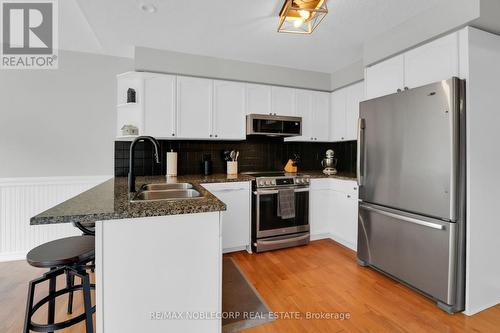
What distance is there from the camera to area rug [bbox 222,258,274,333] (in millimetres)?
1721

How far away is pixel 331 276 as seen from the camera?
239cm

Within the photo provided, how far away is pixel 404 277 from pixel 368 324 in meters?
0.68

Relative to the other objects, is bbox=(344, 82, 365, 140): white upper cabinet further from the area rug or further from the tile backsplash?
the area rug

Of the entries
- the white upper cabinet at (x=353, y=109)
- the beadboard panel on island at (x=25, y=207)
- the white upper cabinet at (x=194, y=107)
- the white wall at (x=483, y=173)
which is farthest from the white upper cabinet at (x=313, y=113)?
the beadboard panel on island at (x=25, y=207)

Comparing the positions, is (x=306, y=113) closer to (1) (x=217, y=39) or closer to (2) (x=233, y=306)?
(1) (x=217, y=39)

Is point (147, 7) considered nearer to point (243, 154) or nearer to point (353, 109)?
point (243, 154)

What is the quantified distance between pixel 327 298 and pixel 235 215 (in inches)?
51.8

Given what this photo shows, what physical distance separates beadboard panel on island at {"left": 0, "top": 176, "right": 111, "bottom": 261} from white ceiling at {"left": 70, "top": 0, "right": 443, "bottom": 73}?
1756mm

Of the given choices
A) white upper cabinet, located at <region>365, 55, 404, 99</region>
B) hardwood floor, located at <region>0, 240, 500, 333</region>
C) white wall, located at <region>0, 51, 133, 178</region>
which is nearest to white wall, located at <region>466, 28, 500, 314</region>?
hardwood floor, located at <region>0, 240, 500, 333</region>

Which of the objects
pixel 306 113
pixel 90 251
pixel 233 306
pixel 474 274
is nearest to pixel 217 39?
pixel 306 113

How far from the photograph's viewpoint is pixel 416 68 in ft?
6.98

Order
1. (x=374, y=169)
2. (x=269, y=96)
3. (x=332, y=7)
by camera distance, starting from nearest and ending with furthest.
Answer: (x=332, y=7)
(x=374, y=169)
(x=269, y=96)

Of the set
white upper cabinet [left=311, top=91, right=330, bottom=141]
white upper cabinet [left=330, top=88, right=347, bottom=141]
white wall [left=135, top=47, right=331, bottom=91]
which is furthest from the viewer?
white upper cabinet [left=311, top=91, right=330, bottom=141]

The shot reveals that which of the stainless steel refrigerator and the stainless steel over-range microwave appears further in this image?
the stainless steel over-range microwave
